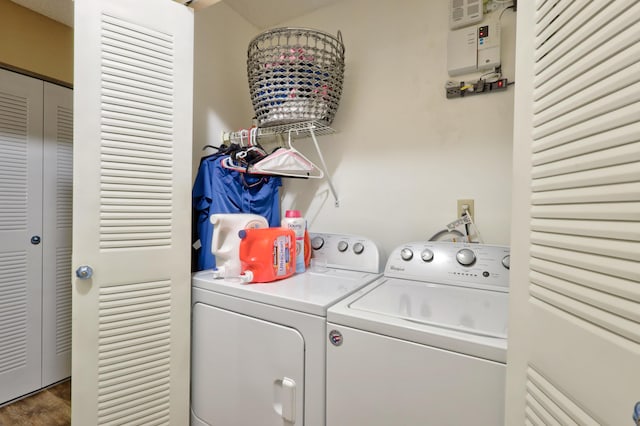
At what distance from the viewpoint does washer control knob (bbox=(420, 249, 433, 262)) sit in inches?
54.9

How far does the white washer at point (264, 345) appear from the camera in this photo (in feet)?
3.38

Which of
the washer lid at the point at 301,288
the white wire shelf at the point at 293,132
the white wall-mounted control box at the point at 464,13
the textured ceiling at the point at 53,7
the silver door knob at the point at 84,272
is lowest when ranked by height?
the washer lid at the point at 301,288

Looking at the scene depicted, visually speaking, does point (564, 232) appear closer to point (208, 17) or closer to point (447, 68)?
point (447, 68)

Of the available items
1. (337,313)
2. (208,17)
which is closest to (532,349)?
(337,313)

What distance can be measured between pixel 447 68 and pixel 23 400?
139 inches

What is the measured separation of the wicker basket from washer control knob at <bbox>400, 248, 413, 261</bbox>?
2.91 ft

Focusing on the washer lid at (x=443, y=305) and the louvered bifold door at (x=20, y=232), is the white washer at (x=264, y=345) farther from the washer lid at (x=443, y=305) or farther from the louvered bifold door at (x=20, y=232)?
the louvered bifold door at (x=20, y=232)

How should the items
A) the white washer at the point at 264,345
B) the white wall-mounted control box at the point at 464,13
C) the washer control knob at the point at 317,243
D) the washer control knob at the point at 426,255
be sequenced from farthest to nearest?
1. the washer control knob at the point at 317,243
2. the white wall-mounted control box at the point at 464,13
3. the washer control knob at the point at 426,255
4. the white washer at the point at 264,345

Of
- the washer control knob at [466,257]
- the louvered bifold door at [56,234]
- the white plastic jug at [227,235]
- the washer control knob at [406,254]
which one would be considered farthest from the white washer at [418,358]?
the louvered bifold door at [56,234]

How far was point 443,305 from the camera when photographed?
1067 mm

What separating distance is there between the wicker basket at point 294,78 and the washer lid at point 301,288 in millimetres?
906

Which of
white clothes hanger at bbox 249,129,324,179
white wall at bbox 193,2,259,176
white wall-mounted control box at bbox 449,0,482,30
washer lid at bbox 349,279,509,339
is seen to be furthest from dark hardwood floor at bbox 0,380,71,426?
white wall-mounted control box at bbox 449,0,482,30

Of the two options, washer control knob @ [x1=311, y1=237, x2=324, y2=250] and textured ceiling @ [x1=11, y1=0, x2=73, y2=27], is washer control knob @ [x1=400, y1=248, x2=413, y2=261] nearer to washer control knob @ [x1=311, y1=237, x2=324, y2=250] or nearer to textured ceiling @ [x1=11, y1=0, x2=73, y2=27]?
washer control knob @ [x1=311, y1=237, x2=324, y2=250]

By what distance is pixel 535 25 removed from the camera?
2.14 feet
